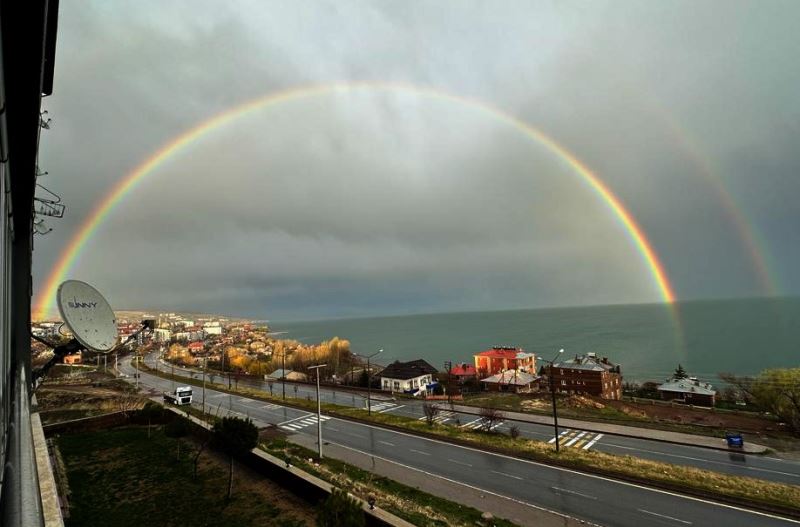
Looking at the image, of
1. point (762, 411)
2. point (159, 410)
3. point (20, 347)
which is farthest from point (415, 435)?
point (762, 411)

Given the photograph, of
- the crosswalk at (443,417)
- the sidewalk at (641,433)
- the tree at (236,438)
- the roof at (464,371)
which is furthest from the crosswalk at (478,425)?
the roof at (464,371)

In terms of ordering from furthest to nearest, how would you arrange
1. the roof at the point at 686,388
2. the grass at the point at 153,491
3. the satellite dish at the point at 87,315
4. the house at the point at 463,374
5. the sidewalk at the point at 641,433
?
the house at the point at 463,374 < the roof at the point at 686,388 < the sidewalk at the point at 641,433 < the grass at the point at 153,491 < the satellite dish at the point at 87,315

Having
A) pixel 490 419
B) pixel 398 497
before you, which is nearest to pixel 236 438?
pixel 398 497

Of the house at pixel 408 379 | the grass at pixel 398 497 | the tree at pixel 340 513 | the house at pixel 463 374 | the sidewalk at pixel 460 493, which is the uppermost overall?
the tree at pixel 340 513

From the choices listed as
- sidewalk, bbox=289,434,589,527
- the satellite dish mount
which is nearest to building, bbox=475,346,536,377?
sidewalk, bbox=289,434,589,527

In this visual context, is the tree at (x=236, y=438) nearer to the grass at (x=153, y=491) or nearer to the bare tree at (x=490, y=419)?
the grass at (x=153, y=491)

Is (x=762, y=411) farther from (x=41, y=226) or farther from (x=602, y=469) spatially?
(x=41, y=226)
